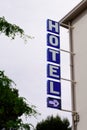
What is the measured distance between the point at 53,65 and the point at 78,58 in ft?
6.06

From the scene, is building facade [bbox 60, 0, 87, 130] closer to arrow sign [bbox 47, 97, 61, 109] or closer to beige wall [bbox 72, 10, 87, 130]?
beige wall [bbox 72, 10, 87, 130]

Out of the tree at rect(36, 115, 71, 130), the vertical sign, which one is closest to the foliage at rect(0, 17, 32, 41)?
the vertical sign

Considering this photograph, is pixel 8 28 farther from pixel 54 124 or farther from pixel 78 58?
pixel 54 124

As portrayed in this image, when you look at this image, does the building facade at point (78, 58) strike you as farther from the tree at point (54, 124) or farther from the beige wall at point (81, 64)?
the tree at point (54, 124)

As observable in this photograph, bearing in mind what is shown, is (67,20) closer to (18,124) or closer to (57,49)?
(57,49)

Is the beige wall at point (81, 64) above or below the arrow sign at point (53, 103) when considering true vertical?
above

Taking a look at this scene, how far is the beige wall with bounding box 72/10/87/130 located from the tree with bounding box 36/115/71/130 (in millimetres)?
22653

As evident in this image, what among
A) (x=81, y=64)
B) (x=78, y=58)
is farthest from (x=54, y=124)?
(x=81, y=64)

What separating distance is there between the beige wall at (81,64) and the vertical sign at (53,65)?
45.7 inches

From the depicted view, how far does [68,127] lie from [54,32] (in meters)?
24.2

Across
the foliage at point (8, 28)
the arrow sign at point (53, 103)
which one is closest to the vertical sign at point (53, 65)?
the arrow sign at point (53, 103)

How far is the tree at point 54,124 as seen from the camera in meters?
41.1

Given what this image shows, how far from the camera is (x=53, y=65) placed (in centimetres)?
1759

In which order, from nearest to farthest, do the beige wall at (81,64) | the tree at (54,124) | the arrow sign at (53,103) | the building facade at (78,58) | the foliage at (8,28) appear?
the foliage at (8,28)
the arrow sign at (53,103)
the beige wall at (81,64)
the building facade at (78,58)
the tree at (54,124)
